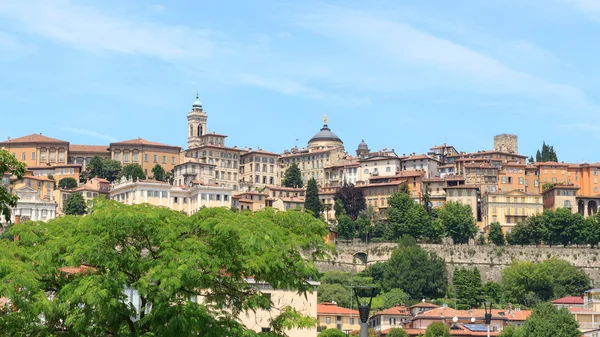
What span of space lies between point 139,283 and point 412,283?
98.4m

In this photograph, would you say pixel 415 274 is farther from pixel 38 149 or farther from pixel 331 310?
pixel 38 149

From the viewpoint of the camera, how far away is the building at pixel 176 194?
143000 millimetres

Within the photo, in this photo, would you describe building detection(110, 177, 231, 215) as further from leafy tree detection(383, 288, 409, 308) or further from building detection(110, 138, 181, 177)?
leafy tree detection(383, 288, 409, 308)

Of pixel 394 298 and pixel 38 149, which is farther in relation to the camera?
pixel 38 149

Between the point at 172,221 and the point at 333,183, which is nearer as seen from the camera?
the point at 172,221

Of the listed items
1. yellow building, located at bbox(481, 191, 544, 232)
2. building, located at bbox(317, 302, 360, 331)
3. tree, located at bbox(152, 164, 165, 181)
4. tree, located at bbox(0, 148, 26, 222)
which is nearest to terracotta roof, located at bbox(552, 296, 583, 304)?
building, located at bbox(317, 302, 360, 331)

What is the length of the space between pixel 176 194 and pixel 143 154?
25.2 meters

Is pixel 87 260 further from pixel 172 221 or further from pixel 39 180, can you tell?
pixel 39 180

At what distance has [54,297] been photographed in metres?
25.8

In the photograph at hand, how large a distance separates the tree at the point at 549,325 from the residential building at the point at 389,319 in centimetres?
1667

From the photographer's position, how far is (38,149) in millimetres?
165250

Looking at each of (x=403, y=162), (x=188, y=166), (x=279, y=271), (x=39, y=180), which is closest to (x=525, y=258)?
(x=403, y=162)

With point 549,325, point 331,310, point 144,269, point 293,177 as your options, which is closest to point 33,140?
point 293,177

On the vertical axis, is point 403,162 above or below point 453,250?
above
